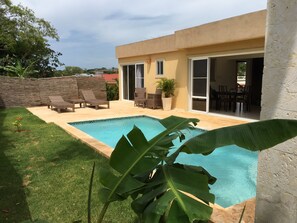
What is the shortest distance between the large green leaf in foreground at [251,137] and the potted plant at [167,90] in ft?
41.9

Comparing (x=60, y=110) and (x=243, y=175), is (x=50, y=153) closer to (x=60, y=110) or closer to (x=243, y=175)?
(x=243, y=175)

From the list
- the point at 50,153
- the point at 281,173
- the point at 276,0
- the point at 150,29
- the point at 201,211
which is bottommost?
the point at 50,153

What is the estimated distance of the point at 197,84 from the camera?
13.5 m

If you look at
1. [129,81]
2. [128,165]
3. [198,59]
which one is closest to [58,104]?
[129,81]

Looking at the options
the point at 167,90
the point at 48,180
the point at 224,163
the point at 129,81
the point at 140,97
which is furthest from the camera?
the point at 129,81

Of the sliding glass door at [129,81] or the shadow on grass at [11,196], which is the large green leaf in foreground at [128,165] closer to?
the shadow on grass at [11,196]

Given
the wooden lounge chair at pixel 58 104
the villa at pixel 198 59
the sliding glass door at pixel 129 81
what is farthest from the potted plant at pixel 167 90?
the wooden lounge chair at pixel 58 104

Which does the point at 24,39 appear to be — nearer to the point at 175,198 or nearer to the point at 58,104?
the point at 58,104

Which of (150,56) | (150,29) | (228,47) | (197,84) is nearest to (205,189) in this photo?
(228,47)

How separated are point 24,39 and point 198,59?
17247 mm

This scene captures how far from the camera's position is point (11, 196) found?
4141 millimetres

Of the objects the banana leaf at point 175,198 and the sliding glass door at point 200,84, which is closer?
the banana leaf at point 175,198

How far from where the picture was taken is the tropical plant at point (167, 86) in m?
14.3

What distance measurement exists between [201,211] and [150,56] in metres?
15.8
